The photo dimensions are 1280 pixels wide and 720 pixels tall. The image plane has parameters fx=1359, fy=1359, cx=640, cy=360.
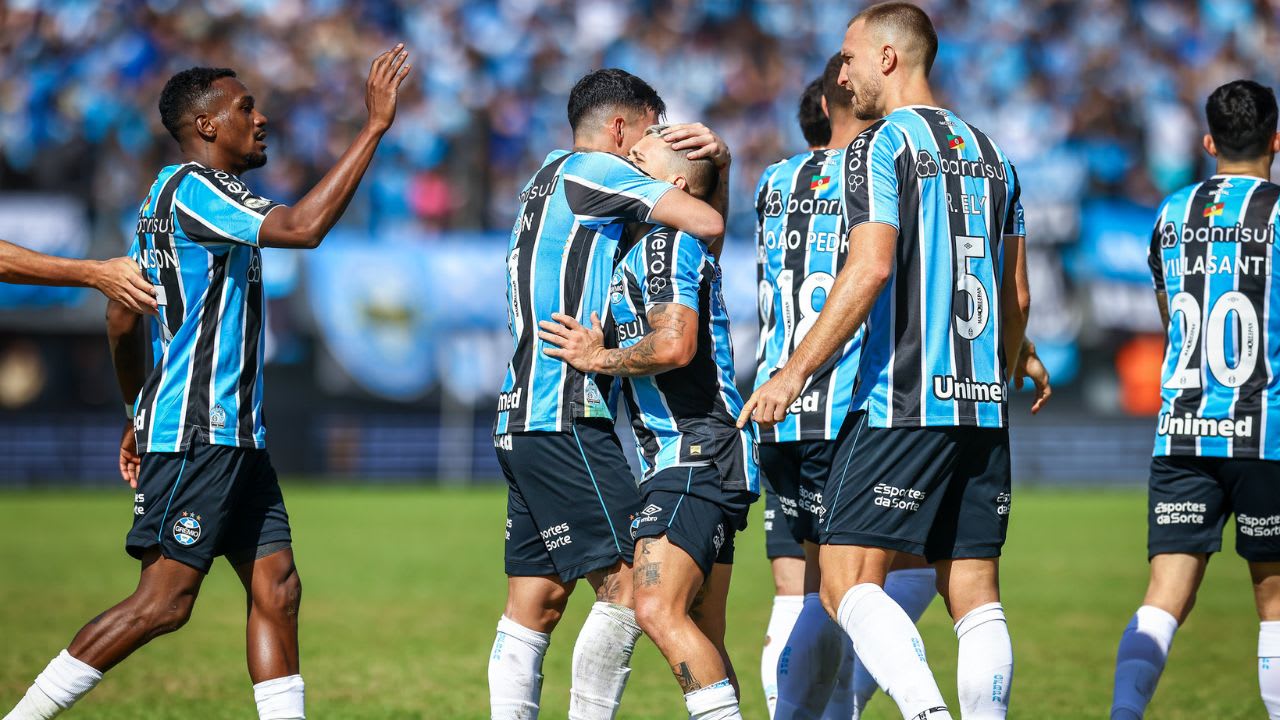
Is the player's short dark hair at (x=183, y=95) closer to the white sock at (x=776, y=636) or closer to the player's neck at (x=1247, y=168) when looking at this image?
the white sock at (x=776, y=636)

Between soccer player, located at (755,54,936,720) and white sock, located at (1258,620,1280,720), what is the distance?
1.27 meters

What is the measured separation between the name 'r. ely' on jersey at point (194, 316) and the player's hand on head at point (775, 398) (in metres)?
1.92

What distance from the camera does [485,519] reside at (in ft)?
56.1

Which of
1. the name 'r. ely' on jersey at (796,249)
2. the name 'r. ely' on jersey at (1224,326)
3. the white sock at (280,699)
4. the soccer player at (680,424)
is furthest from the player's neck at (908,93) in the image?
the white sock at (280,699)

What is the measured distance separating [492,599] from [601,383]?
20.1 feet

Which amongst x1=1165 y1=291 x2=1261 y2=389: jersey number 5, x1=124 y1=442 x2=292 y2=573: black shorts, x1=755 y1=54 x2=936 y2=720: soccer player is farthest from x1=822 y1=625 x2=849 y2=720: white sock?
x1=124 y1=442 x2=292 y2=573: black shorts

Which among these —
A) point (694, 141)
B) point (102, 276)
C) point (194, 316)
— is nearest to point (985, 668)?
point (694, 141)

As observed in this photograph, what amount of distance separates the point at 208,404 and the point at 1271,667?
4.13 metres

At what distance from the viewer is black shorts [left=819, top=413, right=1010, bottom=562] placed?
4.36 meters

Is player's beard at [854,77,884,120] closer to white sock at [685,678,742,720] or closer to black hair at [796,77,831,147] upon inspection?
black hair at [796,77,831,147]

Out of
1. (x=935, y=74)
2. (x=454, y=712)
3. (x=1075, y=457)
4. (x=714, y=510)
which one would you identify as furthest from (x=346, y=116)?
(x=714, y=510)

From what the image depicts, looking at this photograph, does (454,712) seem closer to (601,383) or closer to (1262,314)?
(601,383)

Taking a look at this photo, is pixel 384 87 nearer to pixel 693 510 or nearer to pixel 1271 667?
pixel 693 510

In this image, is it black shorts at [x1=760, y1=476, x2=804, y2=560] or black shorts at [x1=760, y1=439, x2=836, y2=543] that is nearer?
black shorts at [x1=760, y1=439, x2=836, y2=543]
